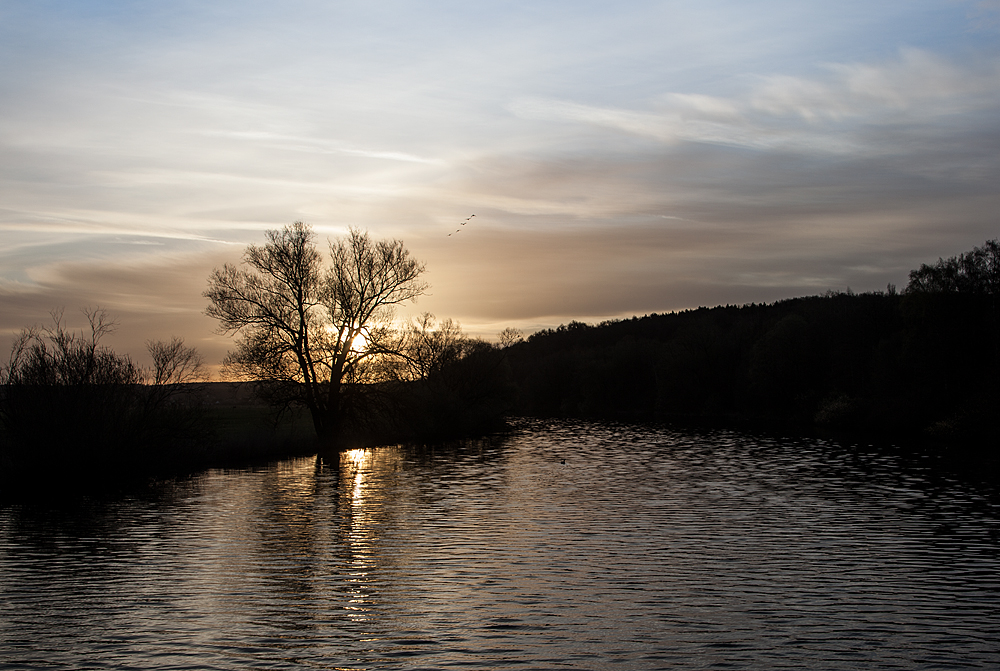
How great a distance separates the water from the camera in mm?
10328

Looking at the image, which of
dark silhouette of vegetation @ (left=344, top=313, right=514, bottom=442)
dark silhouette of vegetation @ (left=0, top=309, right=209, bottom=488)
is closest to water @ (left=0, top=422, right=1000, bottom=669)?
dark silhouette of vegetation @ (left=0, top=309, right=209, bottom=488)

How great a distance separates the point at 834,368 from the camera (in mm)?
73000

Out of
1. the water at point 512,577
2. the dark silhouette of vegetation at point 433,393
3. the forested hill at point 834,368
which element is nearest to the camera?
the water at point 512,577

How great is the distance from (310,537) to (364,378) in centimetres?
2523

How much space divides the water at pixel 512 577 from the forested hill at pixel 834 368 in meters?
27.3

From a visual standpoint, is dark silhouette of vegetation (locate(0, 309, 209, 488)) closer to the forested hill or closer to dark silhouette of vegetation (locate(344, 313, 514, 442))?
dark silhouette of vegetation (locate(344, 313, 514, 442))

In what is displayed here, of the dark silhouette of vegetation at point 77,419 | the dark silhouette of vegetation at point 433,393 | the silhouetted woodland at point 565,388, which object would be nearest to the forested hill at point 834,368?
the silhouetted woodland at point 565,388

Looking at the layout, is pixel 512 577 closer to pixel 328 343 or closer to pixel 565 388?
pixel 328 343

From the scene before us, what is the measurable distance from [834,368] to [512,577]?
6685cm

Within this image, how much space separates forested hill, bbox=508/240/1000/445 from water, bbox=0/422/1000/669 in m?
27.3

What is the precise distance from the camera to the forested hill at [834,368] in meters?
51.6

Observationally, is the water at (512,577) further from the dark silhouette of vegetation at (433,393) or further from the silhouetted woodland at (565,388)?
the dark silhouette of vegetation at (433,393)

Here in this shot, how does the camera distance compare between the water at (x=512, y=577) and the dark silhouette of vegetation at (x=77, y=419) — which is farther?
the dark silhouette of vegetation at (x=77, y=419)

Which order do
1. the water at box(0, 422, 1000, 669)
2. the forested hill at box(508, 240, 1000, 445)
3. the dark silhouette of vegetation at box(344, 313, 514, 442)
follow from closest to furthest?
the water at box(0, 422, 1000, 669) < the dark silhouette of vegetation at box(344, 313, 514, 442) < the forested hill at box(508, 240, 1000, 445)
